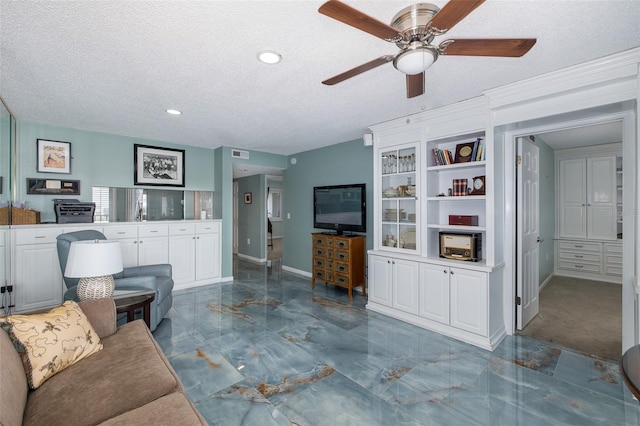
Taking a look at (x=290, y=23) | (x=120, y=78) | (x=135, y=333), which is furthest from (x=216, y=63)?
(x=135, y=333)

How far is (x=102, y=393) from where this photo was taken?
4.38 ft

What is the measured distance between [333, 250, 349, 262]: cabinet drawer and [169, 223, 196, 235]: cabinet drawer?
2347 millimetres

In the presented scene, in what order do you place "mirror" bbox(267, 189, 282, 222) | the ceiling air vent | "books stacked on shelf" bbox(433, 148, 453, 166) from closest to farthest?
"books stacked on shelf" bbox(433, 148, 453, 166)
the ceiling air vent
"mirror" bbox(267, 189, 282, 222)

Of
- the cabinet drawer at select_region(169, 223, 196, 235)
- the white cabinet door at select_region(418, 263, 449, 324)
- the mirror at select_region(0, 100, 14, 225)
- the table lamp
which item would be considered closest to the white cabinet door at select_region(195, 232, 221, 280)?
the cabinet drawer at select_region(169, 223, 196, 235)

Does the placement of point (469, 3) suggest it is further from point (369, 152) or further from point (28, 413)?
point (369, 152)

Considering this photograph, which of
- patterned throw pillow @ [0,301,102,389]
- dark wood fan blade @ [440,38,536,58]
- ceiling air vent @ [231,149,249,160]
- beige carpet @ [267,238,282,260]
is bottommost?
beige carpet @ [267,238,282,260]

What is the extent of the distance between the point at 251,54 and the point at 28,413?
2219mm

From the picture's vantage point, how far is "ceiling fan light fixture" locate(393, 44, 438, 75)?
1440mm

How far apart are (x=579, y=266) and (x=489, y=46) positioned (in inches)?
216

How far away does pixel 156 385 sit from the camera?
1399mm

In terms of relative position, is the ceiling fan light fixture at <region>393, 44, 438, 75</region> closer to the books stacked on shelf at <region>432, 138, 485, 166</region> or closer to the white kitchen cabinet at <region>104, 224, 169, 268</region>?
the books stacked on shelf at <region>432, 138, 485, 166</region>

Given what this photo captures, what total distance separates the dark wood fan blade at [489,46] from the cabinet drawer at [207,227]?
432 centimetres

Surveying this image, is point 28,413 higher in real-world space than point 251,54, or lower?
lower

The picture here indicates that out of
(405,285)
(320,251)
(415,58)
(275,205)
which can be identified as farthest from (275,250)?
(415,58)
